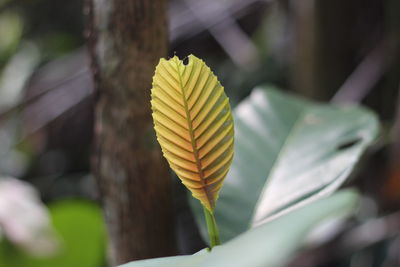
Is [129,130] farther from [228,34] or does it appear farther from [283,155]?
[228,34]

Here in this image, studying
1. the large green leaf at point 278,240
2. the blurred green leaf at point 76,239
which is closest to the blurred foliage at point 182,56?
the blurred green leaf at point 76,239

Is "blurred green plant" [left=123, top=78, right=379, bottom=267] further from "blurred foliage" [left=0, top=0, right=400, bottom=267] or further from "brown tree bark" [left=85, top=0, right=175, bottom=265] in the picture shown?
"blurred foliage" [left=0, top=0, right=400, bottom=267]

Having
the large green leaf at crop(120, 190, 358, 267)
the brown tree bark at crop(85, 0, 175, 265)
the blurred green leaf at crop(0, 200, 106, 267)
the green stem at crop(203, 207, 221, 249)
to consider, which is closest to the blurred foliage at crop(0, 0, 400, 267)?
the blurred green leaf at crop(0, 200, 106, 267)

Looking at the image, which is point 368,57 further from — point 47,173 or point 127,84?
point 47,173

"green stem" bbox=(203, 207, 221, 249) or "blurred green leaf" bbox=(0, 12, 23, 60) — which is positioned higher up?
"blurred green leaf" bbox=(0, 12, 23, 60)

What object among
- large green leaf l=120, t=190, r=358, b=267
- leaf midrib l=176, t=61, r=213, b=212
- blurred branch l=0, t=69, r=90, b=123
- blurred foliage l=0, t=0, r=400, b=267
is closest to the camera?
large green leaf l=120, t=190, r=358, b=267
